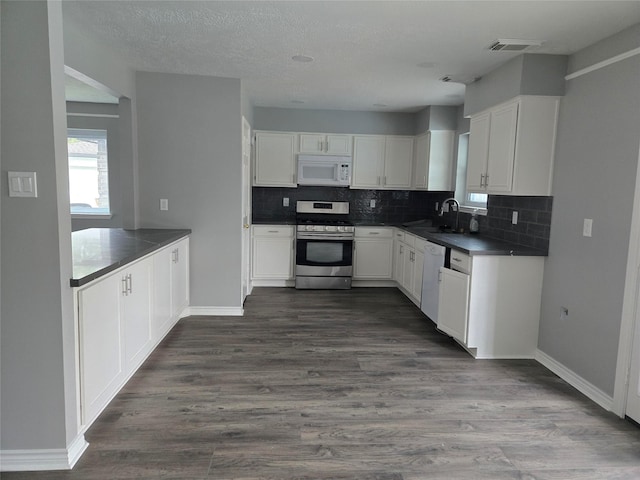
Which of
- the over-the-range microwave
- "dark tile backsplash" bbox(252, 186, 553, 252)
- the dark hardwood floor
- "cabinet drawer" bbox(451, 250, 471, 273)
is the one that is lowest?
the dark hardwood floor

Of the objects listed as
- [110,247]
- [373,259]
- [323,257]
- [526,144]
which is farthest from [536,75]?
[110,247]

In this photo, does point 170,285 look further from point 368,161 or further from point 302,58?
point 368,161

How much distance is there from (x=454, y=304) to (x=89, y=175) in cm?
524

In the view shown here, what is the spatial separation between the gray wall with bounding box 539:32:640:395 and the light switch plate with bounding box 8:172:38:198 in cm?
325

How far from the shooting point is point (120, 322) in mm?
2590

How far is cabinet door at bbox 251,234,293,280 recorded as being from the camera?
561cm

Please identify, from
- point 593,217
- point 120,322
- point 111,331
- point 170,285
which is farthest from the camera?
point 170,285

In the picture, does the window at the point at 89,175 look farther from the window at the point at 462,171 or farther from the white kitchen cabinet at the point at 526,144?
the white kitchen cabinet at the point at 526,144

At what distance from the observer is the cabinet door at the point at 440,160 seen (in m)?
5.38

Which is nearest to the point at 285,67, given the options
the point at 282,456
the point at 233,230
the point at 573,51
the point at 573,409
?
the point at 233,230

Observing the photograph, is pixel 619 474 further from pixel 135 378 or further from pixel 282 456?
→ pixel 135 378

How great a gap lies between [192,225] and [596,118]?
3.55 metres

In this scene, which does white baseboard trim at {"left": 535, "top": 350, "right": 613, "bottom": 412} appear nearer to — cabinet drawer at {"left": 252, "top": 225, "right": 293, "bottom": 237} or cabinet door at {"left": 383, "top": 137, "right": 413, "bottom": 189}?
cabinet door at {"left": 383, "top": 137, "right": 413, "bottom": 189}

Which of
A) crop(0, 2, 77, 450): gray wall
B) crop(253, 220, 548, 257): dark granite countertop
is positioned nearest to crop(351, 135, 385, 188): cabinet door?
crop(253, 220, 548, 257): dark granite countertop
